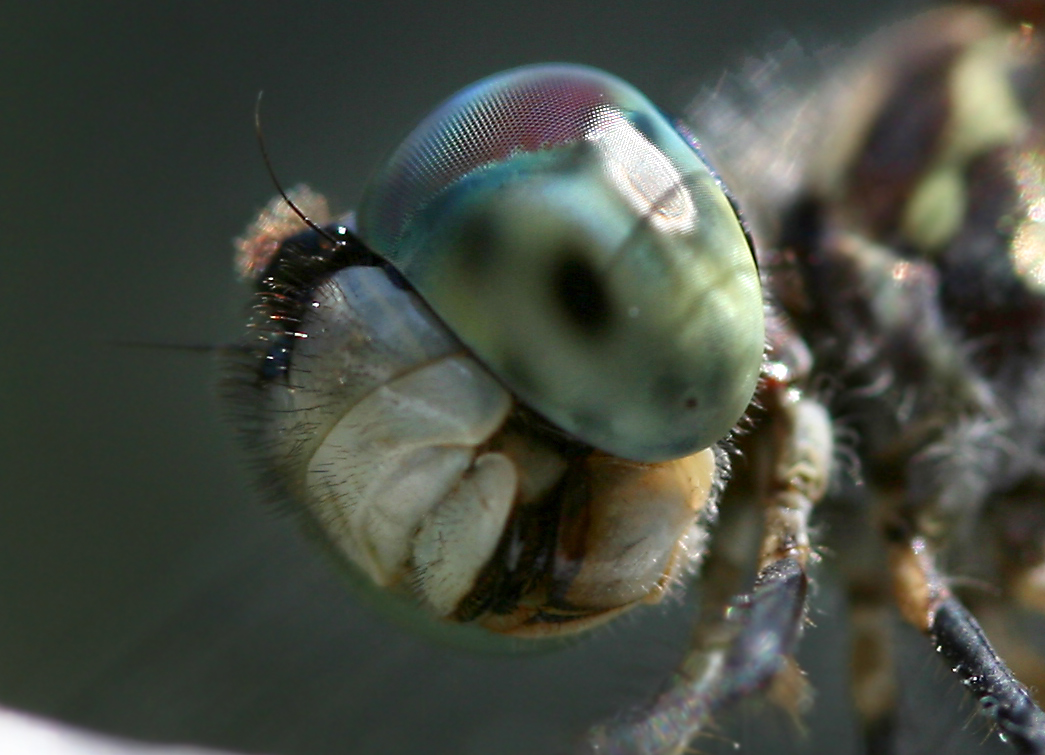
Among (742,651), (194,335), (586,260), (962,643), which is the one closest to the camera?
(586,260)

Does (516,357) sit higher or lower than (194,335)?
higher

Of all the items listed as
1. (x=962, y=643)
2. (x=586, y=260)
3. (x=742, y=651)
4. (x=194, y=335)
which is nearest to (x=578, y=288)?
(x=586, y=260)

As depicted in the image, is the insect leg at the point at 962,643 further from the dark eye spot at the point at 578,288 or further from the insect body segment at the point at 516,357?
the dark eye spot at the point at 578,288

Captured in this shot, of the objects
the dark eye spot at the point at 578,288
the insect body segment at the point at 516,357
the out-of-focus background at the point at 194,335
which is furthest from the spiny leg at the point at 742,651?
the out-of-focus background at the point at 194,335

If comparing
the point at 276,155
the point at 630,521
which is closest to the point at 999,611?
the point at 630,521

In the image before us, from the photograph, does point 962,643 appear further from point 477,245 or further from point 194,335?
point 194,335

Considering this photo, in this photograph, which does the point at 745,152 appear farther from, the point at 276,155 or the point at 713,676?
the point at 276,155
